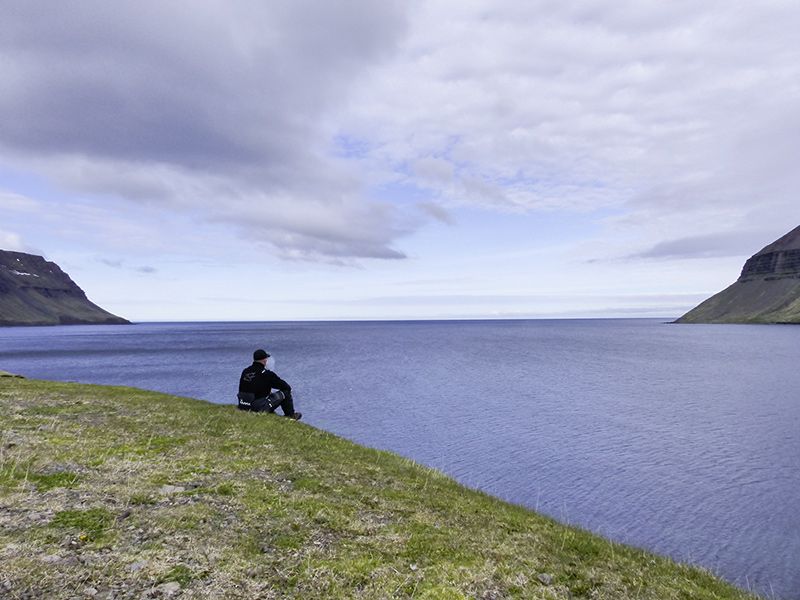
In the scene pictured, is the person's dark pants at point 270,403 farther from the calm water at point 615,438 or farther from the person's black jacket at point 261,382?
the calm water at point 615,438

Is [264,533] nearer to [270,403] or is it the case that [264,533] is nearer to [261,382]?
[261,382]

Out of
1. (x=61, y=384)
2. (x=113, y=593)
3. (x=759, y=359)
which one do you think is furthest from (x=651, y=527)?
(x=759, y=359)

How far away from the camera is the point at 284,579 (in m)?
8.83

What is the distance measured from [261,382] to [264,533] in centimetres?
1523

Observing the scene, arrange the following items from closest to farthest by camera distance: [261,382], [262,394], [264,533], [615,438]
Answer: [264,533], [261,382], [262,394], [615,438]

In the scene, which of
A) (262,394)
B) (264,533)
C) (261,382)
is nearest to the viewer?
(264,533)

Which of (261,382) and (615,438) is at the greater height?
(261,382)

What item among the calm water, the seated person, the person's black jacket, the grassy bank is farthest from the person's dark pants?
the calm water

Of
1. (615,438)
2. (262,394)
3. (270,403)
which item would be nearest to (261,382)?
(262,394)

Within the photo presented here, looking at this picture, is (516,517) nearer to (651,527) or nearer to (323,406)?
(651,527)

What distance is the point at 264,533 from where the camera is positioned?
10773 millimetres

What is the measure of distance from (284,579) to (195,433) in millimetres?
12873

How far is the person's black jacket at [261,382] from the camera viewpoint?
81.7 ft

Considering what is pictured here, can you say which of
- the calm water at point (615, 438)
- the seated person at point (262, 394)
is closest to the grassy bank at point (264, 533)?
the seated person at point (262, 394)
